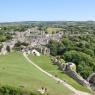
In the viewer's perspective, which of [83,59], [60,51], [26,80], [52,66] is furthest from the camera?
[60,51]

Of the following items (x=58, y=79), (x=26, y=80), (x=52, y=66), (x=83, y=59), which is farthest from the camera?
(x=83, y=59)

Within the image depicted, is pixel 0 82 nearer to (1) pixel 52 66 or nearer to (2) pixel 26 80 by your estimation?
(2) pixel 26 80

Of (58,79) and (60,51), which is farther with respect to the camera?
(60,51)

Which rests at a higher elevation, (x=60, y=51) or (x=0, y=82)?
(x=0, y=82)

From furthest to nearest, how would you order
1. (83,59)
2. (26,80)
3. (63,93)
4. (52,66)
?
1. (83,59)
2. (52,66)
3. (26,80)
4. (63,93)

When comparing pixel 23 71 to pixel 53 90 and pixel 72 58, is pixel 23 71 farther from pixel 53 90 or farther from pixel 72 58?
pixel 72 58

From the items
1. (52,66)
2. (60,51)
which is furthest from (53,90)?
(60,51)

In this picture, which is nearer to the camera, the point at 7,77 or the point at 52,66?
the point at 7,77

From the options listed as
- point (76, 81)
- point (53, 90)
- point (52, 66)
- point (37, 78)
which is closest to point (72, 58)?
point (52, 66)

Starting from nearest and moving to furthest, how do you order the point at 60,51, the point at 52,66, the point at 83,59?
the point at 52,66 < the point at 83,59 < the point at 60,51
